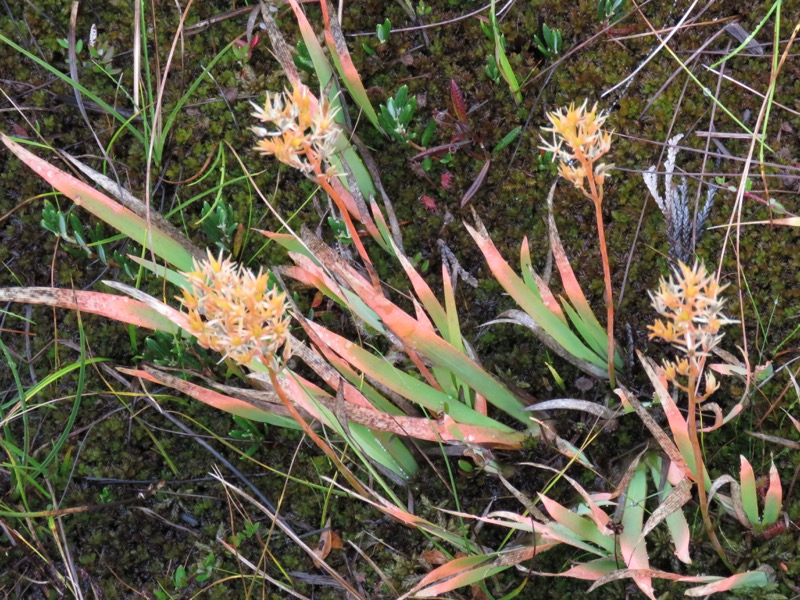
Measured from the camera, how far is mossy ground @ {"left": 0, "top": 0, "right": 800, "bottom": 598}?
235 centimetres

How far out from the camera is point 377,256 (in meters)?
2.63

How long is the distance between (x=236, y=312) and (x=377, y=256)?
1319mm

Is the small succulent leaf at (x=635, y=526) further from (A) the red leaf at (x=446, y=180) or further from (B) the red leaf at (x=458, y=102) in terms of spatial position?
(B) the red leaf at (x=458, y=102)

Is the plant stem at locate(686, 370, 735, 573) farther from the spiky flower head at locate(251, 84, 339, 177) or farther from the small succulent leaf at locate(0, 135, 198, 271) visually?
the small succulent leaf at locate(0, 135, 198, 271)

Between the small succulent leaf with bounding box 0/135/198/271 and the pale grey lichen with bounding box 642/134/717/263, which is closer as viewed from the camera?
the pale grey lichen with bounding box 642/134/717/263

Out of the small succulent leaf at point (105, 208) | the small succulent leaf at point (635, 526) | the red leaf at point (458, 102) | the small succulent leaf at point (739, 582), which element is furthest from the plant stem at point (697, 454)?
the small succulent leaf at point (105, 208)

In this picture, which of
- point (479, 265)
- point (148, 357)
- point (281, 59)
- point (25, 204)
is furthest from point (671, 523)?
point (25, 204)

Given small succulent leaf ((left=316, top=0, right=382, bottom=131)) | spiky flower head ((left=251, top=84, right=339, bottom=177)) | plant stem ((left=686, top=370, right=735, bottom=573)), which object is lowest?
plant stem ((left=686, top=370, right=735, bottom=573))

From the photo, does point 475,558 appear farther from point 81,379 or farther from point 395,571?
point 81,379

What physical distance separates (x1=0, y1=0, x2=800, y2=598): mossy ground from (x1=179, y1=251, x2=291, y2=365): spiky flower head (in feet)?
3.06

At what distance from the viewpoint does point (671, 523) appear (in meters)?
1.98

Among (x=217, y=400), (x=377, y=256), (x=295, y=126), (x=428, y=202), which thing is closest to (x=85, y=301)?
(x=217, y=400)

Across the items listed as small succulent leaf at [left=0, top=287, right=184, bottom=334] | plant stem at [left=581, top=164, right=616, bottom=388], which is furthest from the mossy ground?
small succulent leaf at [left=0, top=287, right=184, bottom=334]

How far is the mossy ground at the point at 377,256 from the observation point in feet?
7.71
